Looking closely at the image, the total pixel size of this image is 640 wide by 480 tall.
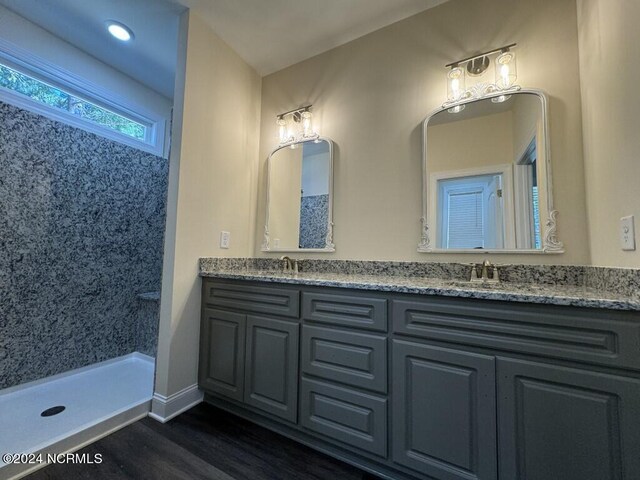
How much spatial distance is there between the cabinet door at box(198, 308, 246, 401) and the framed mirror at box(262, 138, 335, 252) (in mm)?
721

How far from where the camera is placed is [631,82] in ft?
3.49

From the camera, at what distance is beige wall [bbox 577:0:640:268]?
3.46 ft

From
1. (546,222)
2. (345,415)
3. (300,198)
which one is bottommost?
(345,415)

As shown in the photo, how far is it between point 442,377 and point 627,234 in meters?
0.92

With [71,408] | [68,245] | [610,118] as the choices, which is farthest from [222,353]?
[610,118]

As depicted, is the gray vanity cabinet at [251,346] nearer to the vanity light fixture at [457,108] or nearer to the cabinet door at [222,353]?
the cabinet door at [222,353]

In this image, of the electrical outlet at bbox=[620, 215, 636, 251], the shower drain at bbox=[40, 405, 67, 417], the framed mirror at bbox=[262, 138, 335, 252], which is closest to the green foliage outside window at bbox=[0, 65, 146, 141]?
the framed mirror at bbox=[262, 138, 335, 252]

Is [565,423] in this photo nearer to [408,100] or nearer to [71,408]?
[408,100]

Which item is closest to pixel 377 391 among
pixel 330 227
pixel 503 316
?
pixel 503 316

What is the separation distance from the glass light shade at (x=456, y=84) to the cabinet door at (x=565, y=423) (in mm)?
1509

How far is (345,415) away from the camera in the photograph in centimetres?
135

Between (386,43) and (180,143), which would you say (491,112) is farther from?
(180,143)

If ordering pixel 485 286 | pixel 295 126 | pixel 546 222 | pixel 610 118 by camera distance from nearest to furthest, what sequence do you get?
pixel 610 118, pixel 485 286, pixel 546 222, pixel 295 126

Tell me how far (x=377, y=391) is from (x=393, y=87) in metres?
1.92
